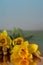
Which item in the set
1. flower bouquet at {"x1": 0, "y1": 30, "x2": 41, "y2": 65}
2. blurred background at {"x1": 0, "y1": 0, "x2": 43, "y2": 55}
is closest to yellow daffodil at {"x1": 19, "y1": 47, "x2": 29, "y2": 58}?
flower bouquet at {"x1": 0, "y1": 30, "x2": 41, "y2": 65}

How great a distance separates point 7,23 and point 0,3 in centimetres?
18

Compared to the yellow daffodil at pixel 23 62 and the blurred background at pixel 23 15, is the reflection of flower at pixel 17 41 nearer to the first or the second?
the yellow daffodil at pixel 23 62

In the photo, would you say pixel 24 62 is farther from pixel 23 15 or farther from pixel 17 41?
pixel 23 15

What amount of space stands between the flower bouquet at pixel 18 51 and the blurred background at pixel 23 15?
528mm

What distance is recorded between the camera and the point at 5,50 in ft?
2.02

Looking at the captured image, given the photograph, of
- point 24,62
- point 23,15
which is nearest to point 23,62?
point 24,62

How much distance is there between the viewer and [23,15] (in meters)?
1.16

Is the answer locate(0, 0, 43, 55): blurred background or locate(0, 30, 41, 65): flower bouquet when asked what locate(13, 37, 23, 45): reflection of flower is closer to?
locate(0, 30, 41, 65): flower bouquet

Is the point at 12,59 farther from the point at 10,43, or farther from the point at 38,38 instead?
the point at 38,38

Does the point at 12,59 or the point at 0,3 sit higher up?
the point at 0,3

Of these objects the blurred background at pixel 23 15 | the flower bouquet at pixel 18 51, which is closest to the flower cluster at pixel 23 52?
the flower bouquet at pixel 18 51

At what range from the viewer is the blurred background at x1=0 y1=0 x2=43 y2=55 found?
1.15 m

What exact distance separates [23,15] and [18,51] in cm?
64

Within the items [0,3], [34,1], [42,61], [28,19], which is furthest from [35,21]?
[42,61]
